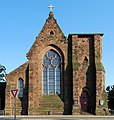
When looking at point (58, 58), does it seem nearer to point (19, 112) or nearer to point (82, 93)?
point (82, 93)

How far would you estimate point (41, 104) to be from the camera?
142ft

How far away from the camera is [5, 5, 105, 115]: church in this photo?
4284 centimetres

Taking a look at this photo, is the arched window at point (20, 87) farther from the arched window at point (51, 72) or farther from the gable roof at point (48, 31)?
the gable roof at point (48, 31)

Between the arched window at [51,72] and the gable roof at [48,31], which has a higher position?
the gable roof at [48,31]

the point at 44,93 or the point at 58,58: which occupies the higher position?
the point at 58,58

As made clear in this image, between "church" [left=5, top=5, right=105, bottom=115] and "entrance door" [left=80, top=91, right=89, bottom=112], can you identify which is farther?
"entrance door" [left=80, top=91, right=89, bottom=112]

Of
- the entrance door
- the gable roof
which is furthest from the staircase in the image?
the gable roof

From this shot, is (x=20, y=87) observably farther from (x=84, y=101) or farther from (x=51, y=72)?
(x=84, y=101)

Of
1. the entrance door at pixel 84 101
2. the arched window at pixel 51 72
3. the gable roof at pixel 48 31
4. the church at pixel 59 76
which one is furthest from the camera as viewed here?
the gable roof at pixel 48 31

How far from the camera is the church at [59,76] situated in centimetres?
4284

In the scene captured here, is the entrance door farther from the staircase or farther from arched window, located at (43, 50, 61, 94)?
arched window, located at (43, 50, 61, 94)

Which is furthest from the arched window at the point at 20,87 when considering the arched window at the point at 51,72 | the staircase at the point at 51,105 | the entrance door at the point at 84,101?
the entrance door at the point at 84,101

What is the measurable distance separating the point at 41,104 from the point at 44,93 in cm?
163

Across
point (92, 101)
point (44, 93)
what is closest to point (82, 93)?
point (92, 101)
